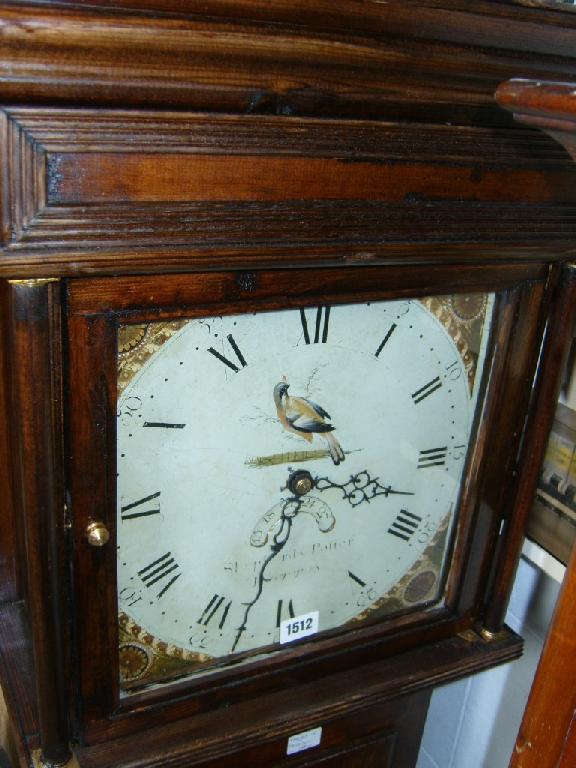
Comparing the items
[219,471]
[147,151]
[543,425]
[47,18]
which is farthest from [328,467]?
[47,18]

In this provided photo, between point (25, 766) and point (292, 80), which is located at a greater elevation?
point (292, 80)

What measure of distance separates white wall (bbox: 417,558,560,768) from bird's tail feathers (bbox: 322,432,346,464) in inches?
18.3

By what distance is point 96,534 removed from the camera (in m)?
0.67

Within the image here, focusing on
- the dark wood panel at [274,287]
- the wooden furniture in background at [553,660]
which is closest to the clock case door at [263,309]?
the dark wood panel at [274,287]

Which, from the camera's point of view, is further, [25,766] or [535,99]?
[25,766]

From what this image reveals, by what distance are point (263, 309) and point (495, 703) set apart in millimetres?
820

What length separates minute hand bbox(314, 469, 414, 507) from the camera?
2.67ft

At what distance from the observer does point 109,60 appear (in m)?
0.54

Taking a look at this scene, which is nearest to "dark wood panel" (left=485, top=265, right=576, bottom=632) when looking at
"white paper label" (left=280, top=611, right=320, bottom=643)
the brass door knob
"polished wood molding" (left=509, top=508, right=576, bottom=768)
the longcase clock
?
the longcase clock

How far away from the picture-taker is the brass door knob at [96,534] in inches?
26.6

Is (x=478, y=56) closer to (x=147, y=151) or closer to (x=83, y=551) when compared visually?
(x=147, y=151)

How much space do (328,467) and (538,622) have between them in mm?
515

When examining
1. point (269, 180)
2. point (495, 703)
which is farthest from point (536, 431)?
point (495, 703)

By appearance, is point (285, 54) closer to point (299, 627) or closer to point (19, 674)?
point (299, 627)
